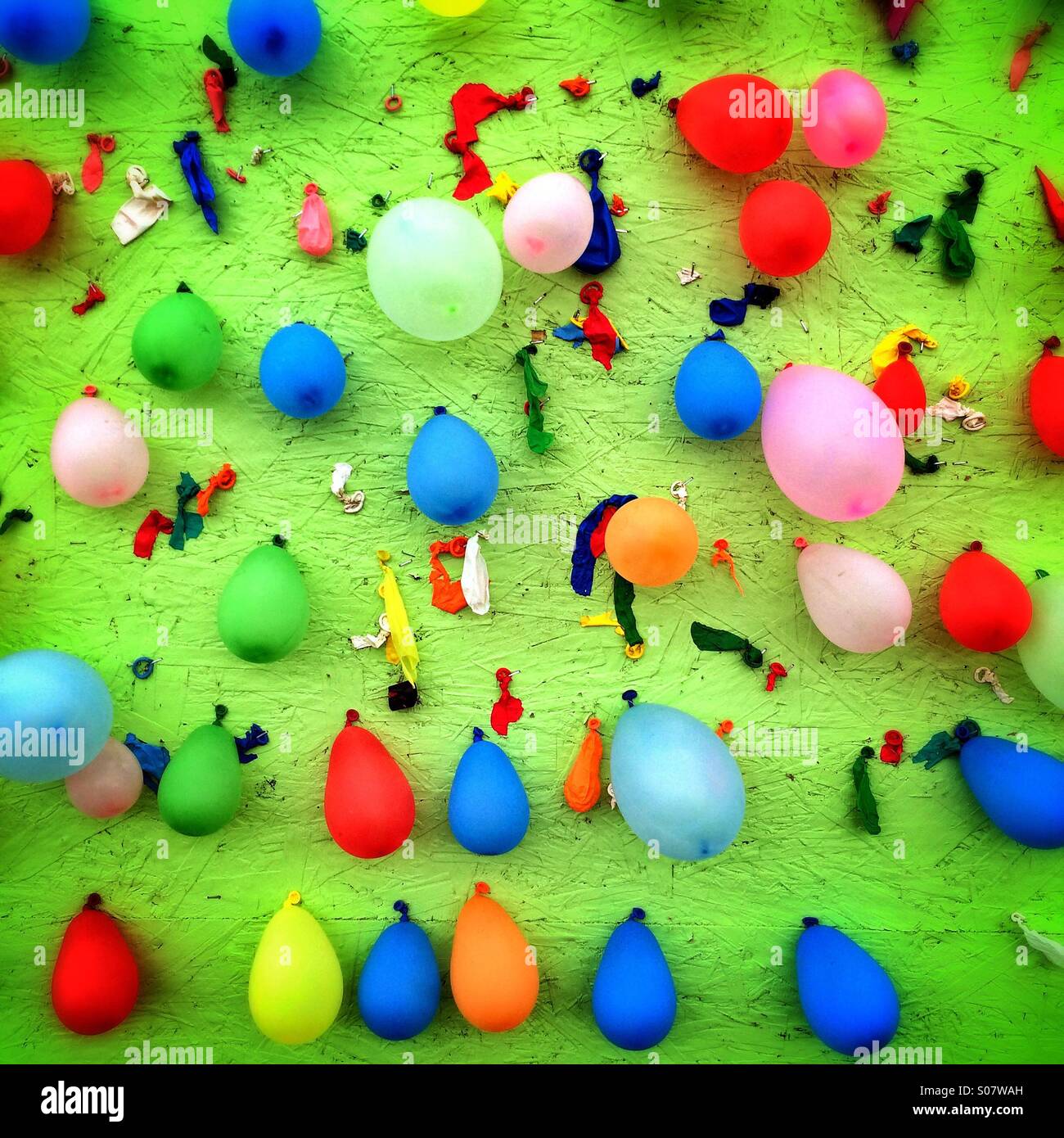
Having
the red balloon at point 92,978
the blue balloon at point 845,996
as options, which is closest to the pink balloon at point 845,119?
the blue balloon at point 845,996

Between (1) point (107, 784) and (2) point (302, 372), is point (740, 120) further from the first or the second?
(1) point (107, 784)

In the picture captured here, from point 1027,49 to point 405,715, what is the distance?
5.85 ft

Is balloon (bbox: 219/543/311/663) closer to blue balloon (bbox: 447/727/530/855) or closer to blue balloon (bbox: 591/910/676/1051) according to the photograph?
blue balloon (bbox: 447/727/530/855)

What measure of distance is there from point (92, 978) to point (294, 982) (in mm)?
400

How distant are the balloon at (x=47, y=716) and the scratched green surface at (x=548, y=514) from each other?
18cm

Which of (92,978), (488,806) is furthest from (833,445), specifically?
(92,978)

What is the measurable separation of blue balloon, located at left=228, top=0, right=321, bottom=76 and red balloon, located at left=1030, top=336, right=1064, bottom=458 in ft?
4.87

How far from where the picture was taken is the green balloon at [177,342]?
1.33 meters

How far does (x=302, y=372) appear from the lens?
52.3 inches

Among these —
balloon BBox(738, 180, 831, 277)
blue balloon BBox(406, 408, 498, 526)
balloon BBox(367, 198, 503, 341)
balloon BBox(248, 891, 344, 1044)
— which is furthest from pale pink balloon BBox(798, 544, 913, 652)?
balloon BBox(248, 891, 344, 1044)

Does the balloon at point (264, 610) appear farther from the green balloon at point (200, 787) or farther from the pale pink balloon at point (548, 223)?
the pale pink balloon at point (548, 223)
